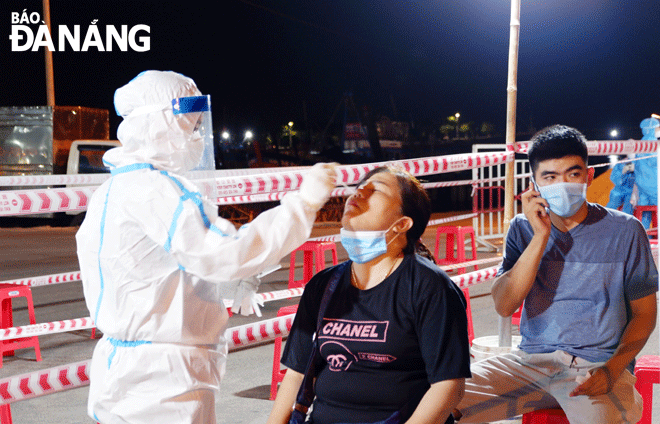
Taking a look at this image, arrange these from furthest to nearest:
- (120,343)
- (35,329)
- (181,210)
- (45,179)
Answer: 1. (45,179)
2. (35,329)
3. (120,343)
4. (181,210)

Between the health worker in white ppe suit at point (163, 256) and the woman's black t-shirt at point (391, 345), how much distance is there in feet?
1.17

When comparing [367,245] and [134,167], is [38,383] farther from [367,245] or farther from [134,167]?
[367,245]

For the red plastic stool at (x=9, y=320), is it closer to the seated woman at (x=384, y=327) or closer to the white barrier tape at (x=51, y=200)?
the white barrier tape at (x=51, y=200)

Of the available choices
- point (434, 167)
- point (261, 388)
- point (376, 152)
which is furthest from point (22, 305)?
Answer: point (376, 152)

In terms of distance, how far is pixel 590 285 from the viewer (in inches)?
103

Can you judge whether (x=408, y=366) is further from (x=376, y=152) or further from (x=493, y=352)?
(x=376, y=152)

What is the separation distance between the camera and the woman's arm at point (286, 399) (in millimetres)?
2197

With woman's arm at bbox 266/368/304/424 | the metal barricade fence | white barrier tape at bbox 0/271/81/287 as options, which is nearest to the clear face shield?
woman's arm at bbox 266/368/304/424

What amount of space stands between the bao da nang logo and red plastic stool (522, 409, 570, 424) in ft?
40.0

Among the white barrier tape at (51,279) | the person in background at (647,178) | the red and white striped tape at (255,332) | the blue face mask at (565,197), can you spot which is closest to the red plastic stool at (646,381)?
the blue face mask at (565,197)

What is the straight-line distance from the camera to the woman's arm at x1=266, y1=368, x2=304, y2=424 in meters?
2.20

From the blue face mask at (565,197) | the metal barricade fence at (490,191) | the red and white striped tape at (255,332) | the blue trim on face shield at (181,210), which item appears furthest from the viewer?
the metal barricade fence at (490,191)

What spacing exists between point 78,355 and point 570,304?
4.01 m

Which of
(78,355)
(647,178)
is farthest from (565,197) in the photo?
(647,178)
